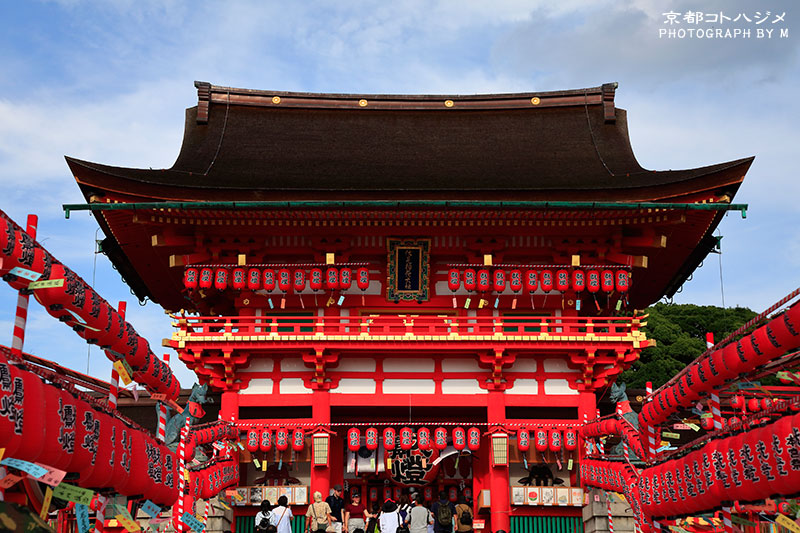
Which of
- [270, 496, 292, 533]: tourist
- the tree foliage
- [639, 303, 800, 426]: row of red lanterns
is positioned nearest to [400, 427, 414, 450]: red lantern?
[270, 496, 292, 533]: tourist

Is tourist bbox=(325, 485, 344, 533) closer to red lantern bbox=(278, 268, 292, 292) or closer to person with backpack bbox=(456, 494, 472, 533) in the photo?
person with backpack bbox=(456, 494, 472, 533)

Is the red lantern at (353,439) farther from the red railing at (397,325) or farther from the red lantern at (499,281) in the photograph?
the red lantern at (499,281)

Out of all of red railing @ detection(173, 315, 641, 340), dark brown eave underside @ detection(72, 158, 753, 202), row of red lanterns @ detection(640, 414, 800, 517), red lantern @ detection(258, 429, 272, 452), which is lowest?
row of red lanterns @ detection(640, 414, 800, 517)

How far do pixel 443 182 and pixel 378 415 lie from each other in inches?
268

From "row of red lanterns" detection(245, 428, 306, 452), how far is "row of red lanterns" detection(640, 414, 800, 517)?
343 inches

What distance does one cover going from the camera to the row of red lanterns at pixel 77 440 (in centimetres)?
797

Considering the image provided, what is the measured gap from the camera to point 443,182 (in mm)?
21625

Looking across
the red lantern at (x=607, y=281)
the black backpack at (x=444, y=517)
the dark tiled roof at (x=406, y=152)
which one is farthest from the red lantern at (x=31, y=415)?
the red lantern at (x=607, y=281)

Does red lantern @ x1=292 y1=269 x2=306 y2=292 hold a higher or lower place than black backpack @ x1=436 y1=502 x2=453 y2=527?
higher

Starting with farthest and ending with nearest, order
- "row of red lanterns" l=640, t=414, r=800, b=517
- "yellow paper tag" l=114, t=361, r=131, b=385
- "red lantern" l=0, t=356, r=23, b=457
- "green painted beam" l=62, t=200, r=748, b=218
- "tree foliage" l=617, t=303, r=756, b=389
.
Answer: "tree foliage" l=617, t=303, r=756, b=389
"green painted beam" l=62, t=200, r=748, b=218
"yellow paper tag" l=114, t=361, r=131, b=385
"row of red lanterns" l=640, t=414, r=800, b=517
"red lantern" l=0, t=356, r=23, b=457

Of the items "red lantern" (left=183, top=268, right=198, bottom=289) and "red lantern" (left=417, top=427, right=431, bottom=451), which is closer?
"red lantern" (left=417, top=427, right=431, bottom=451)

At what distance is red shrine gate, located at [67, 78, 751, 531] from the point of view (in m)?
19.8

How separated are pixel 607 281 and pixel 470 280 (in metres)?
3.44

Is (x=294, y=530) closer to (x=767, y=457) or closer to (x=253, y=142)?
(x=253, y=142)
